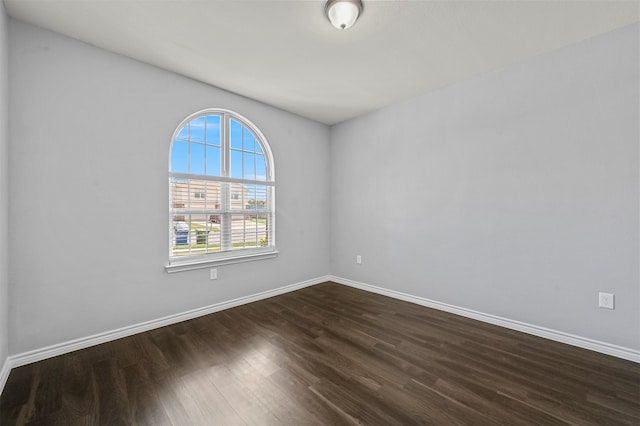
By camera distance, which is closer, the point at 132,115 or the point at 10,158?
the point at 10,158

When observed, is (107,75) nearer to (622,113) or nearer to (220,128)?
(220,128)

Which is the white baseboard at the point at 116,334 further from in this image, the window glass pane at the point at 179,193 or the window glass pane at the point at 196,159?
the window glass pane at the point at 196,159

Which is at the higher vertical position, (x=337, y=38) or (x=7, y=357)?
(x=337, y=38)

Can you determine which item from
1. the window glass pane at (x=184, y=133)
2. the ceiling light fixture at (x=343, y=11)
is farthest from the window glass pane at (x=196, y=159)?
the ceiling light fixture at (x=343, y=11)

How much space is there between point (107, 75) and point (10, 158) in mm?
1028

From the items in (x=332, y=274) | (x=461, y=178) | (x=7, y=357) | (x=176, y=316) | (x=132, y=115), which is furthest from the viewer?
(x=332, y=274)

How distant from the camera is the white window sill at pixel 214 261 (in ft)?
9.11

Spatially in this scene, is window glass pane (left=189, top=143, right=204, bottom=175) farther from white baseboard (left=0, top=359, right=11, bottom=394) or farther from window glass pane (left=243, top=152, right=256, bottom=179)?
white baseboard (left=0, top=359, right=11, bottom=394)

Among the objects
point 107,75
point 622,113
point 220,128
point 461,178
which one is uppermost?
point 107,75

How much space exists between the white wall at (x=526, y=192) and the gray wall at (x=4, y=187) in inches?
144

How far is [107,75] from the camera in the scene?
7.89 ft

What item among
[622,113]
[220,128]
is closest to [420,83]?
[622,113]

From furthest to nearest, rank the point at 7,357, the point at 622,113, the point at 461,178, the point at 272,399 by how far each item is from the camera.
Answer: the point at 461,178
the point at 622,113
the point at 7,357
the point at 272,399

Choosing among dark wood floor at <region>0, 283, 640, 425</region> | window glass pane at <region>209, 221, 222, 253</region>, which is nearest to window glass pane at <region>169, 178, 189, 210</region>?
window glass pane at <region>209, 221, 222, 253</region>
